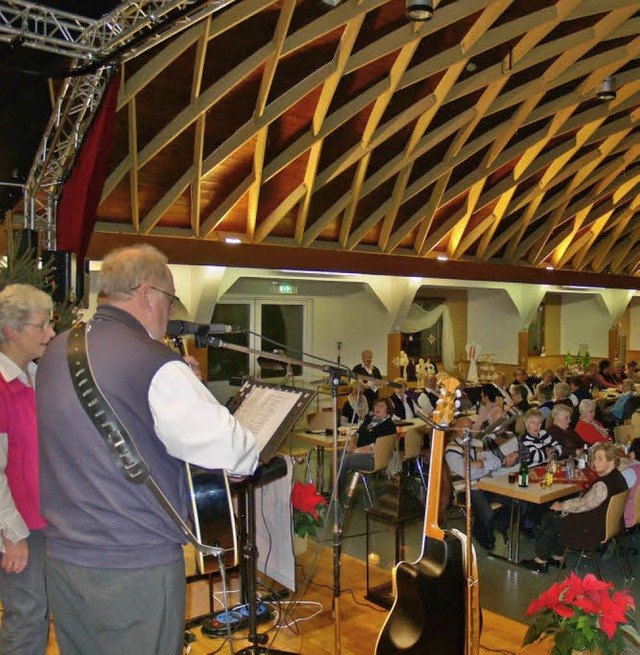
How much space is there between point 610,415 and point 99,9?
366 inches

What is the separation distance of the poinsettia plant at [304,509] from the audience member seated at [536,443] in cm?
311

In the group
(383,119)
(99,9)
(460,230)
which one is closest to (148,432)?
(99,9)

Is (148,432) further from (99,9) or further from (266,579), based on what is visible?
(99,9)

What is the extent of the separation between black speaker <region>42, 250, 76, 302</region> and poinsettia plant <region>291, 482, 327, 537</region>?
2988 millimetres

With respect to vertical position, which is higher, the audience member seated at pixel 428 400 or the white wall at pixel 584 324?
the white wall at pixel 584 324

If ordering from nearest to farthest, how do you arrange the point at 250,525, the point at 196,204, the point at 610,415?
the point at 250,525 < the point at 610,415 < the point at 196,204

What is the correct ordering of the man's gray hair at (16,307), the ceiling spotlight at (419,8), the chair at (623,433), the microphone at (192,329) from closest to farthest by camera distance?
1. the microphone at (192,329)
2. the man's gray hair at (16,307)
3. the ceiling spotlight at (419,8)
4. the chair at (623,433)

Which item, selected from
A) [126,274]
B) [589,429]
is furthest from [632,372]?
[126,274]

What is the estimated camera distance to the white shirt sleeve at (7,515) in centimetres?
288

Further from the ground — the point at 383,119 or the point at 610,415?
the point at 383,119

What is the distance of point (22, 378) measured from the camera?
3141 millimetres

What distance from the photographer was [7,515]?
2.88m

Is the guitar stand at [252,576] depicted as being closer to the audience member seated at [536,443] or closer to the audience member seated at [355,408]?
the audience member seated at [536,443]

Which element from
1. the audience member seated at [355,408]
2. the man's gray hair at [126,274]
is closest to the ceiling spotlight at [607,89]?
the audience member seated at [355,408]
